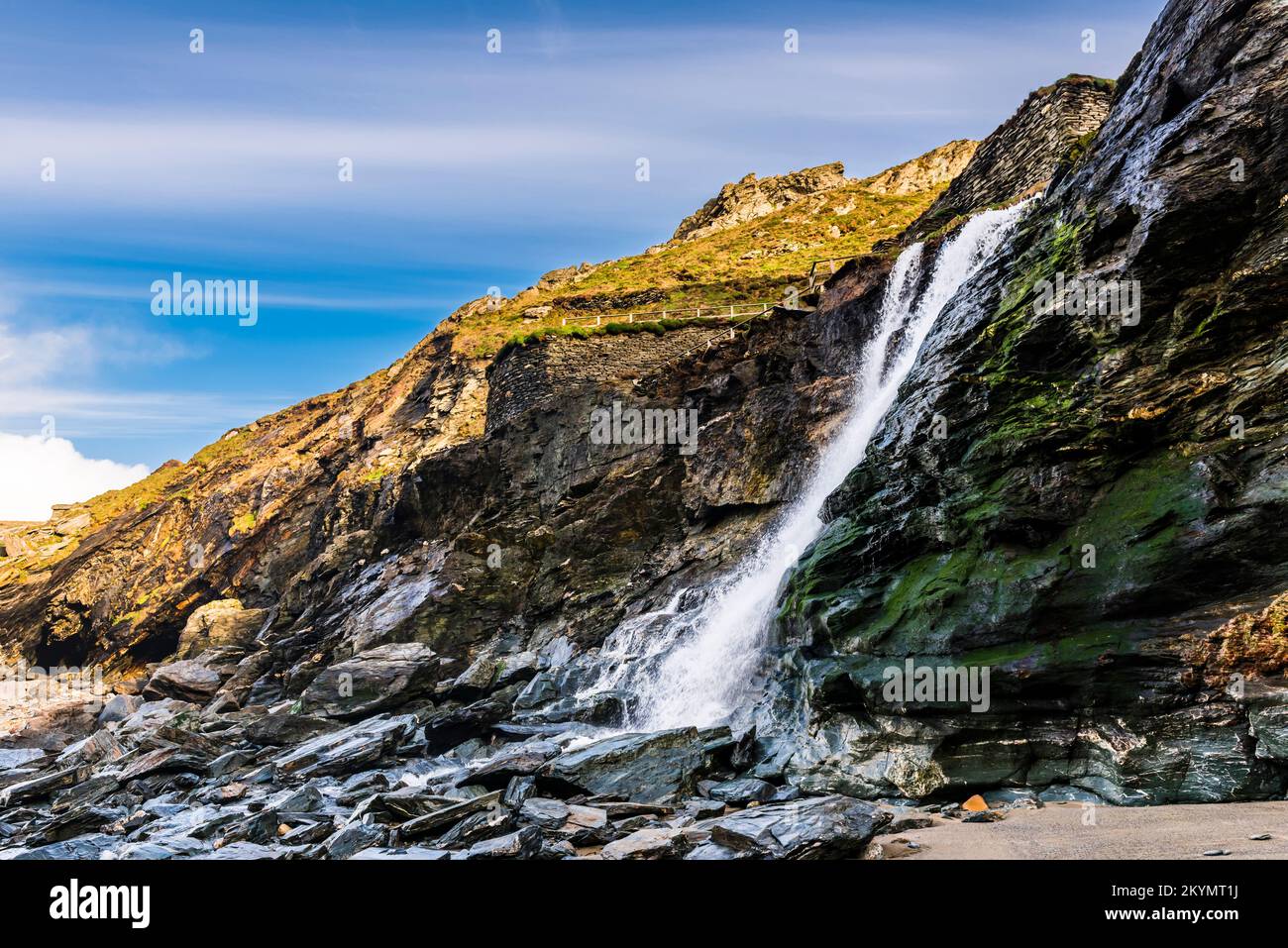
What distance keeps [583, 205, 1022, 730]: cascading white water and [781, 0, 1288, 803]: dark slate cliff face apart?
10.5 feet

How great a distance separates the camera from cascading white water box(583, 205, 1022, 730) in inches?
816

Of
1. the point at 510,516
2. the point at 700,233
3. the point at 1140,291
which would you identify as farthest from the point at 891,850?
the point at 700,233

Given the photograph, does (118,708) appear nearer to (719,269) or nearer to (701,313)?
(701,313)

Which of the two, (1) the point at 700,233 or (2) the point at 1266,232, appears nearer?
(2) the point at 1266,232

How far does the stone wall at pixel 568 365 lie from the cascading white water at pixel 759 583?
15.6 metres

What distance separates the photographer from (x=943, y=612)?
1402 cm

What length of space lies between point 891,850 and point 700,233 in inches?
3553

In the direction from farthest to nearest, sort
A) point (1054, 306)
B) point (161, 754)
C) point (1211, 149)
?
point (161, 754) < point (1054, 306) < point (1211, 149)

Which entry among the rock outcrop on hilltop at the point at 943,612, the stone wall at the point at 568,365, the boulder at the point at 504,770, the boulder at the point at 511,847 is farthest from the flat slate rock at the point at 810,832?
the stone wall at the point at 568,365

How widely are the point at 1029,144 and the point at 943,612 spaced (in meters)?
32.7

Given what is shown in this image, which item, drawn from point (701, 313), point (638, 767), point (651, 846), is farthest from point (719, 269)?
point (651, 846)

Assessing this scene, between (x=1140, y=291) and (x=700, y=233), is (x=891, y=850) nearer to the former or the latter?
(x=1140, y=291)

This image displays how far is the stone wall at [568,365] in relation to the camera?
4241 centimetres
